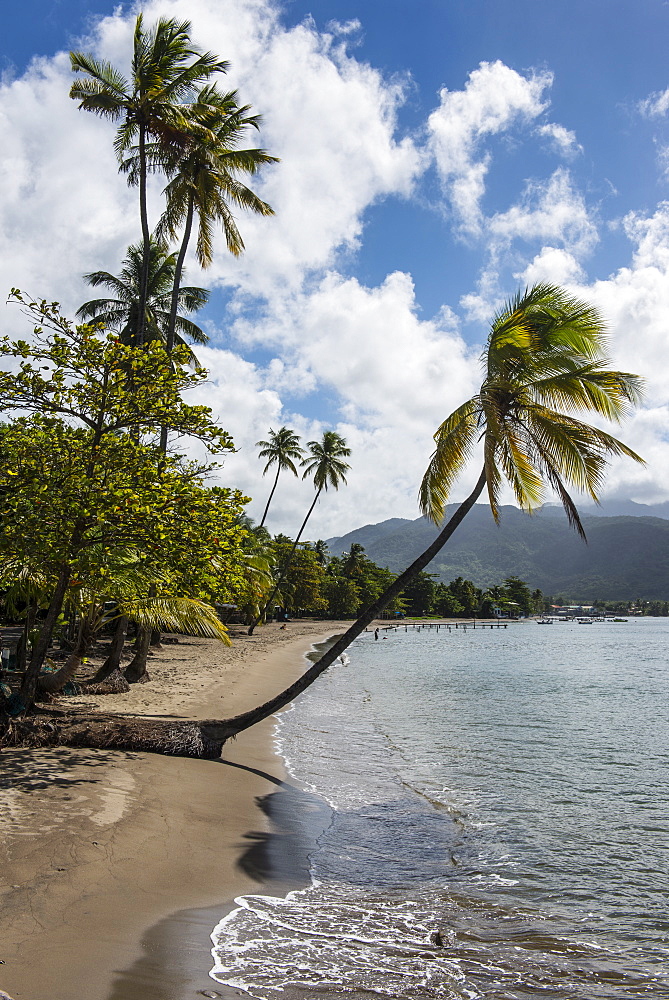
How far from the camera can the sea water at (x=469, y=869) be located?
5.01 m

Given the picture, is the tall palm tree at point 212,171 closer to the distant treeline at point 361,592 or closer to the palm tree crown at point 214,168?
the palm tree crown at point 214,168

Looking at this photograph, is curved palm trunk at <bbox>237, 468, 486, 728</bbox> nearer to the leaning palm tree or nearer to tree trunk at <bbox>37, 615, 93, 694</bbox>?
the leaning palm tree

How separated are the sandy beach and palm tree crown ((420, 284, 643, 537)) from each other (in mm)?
7057

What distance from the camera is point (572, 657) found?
4972cm

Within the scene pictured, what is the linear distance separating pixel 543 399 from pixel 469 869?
792 centimetres

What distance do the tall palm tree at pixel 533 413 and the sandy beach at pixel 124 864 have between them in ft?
7.24

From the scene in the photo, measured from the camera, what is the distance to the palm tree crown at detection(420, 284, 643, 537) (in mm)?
10844

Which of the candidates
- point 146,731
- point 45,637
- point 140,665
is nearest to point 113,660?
point 140,665

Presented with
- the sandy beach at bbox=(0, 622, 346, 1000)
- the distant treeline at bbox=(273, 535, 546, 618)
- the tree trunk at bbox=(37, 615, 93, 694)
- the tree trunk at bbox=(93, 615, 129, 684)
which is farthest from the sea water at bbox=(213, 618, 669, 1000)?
the distant treeline at bbox=(273, 535, 546, 618)

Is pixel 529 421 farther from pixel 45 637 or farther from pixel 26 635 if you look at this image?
pixel 26 635

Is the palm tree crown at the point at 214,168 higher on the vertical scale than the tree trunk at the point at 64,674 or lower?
higher

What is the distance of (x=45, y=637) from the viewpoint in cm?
941

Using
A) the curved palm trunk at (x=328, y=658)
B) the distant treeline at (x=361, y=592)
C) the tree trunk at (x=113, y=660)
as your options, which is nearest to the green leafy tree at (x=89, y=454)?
the curved palm trunk at (x=328, y=658)

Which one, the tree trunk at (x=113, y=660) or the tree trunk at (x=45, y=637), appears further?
the tree trunk at (x=113, y=660)
